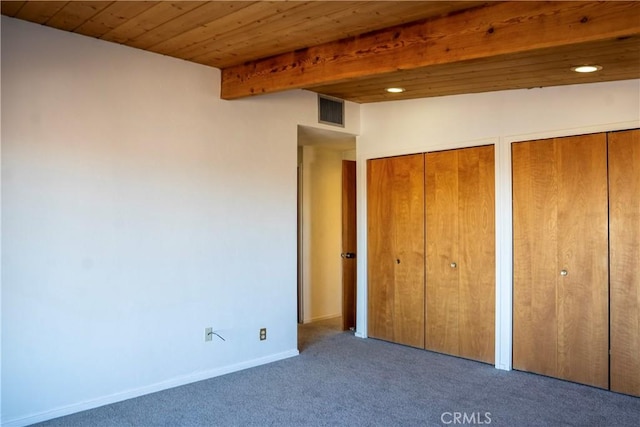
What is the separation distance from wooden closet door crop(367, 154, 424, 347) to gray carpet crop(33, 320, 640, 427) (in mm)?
634

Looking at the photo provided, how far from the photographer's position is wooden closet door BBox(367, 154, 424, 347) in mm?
4742

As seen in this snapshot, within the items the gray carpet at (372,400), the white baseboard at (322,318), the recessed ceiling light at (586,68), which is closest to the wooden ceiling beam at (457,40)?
the recessed ceiling light at (586,68)

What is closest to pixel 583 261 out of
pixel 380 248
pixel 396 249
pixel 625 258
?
pixel 625 258

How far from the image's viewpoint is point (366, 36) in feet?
9.89

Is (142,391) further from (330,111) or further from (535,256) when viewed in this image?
(535,256)

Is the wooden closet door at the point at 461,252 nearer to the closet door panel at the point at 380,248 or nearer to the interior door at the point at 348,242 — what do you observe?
the closet door panel at the point at 380,248

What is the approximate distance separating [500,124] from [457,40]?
5.66 ft

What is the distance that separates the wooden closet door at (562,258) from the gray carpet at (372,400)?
0.23 m

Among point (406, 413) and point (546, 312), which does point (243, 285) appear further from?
point (546, 312)

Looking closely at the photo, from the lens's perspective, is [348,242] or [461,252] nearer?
[461,252]

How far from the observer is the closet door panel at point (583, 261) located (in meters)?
3.64

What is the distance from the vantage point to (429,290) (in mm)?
4660

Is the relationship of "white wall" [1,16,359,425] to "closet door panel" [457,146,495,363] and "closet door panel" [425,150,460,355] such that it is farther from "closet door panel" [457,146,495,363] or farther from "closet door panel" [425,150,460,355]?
"closet door panel" [457,146,495,363]

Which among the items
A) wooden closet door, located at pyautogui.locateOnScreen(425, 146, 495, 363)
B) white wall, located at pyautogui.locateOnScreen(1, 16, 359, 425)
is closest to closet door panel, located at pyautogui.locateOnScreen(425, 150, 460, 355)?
wooden closet door, located at pyautogui.locateOnScreen(425, 146, 495, 363)
